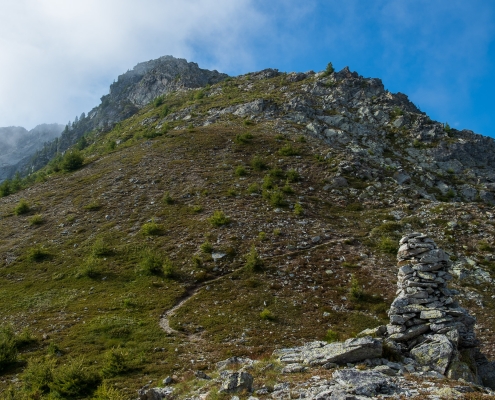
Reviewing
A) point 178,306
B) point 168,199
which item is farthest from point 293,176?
point 178,306

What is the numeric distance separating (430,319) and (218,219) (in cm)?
2333

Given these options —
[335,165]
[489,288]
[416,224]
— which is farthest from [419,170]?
[489,288]

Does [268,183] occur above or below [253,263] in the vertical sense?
Answer: above

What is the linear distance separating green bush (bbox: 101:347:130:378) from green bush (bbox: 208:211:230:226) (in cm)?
1856

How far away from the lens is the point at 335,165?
5053 cm

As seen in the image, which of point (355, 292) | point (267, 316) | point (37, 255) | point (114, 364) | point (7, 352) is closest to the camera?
point (114, 364)

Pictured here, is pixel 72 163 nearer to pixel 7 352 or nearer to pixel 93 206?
pixel 93 206

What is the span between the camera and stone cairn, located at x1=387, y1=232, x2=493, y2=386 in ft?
45.1

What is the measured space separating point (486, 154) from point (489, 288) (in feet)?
168

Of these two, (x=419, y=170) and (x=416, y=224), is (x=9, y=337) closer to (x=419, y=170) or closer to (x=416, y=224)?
(x=416, y=224)

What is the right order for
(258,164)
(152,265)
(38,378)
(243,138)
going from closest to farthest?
(38,378), (152,265), (258,164), (243,138)

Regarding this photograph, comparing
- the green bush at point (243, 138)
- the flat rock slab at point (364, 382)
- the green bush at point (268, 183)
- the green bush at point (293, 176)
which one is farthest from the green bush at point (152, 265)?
the green bush at point (243, 138)

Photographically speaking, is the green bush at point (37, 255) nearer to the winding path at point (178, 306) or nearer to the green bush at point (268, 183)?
the winding path at point (178, 306)

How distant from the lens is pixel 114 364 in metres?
17.6
